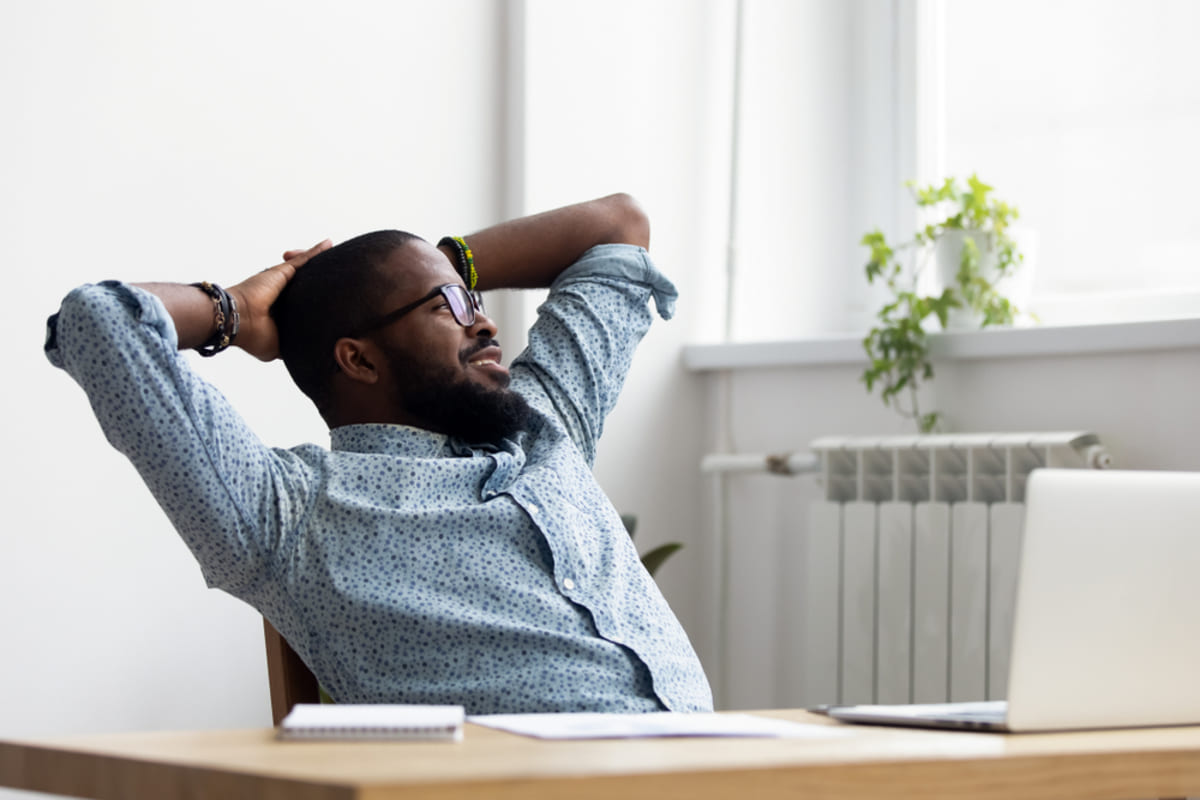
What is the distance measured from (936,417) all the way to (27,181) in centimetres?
151

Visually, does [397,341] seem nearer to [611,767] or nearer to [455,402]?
[455,402]

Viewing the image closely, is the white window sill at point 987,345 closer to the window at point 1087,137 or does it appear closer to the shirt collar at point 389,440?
the window at point 1087,137

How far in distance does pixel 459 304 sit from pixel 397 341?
3.4 inches

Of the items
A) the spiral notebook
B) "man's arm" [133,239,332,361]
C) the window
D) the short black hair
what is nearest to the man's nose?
the short black hair

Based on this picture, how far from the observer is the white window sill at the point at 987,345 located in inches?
84.0

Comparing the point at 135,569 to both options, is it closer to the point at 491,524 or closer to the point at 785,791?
Result: the point at 491,524

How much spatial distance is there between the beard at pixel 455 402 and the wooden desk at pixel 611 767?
71 cm

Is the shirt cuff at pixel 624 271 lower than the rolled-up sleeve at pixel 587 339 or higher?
higher

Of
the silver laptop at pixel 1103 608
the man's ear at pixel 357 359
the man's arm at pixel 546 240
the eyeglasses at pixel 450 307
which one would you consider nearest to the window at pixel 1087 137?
the man's arm at pixel 546 240

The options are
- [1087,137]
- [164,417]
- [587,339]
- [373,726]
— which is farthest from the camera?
[1087,137]

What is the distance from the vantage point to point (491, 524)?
144 cm

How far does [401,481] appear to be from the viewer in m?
1.46

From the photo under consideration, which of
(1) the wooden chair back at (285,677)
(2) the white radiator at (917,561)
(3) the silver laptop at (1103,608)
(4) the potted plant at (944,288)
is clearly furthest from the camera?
(4) the potted plant at (944,288)

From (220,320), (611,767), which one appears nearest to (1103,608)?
(611,767)
